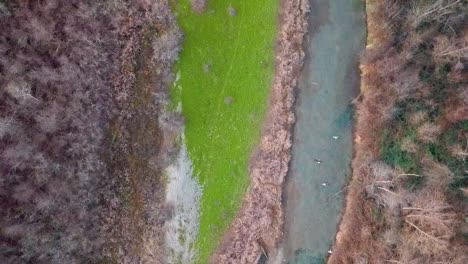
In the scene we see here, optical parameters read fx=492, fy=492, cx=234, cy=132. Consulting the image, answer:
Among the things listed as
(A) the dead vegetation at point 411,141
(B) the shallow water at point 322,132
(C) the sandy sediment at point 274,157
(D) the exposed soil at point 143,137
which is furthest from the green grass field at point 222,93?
(A) the dead vegetation at point 411,141

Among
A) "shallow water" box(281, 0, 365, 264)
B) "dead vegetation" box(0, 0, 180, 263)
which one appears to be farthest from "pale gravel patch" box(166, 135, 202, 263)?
"shallow water" box(281, 0, 365, 264)

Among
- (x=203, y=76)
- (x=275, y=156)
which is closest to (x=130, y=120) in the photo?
(x=203, y=76)

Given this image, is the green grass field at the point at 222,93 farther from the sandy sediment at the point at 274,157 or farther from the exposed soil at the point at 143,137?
the exposed soil at the point at 143,137

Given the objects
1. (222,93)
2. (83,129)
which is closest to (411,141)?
(222,93)

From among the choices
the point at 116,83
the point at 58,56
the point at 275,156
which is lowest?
the point at 275,156

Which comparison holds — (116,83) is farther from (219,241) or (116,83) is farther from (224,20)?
(219,241)

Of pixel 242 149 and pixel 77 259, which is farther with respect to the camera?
pixel 242 149

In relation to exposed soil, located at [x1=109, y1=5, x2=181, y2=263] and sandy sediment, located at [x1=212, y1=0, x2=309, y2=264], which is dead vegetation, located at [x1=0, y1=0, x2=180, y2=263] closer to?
exposed soil, located at [x1=109, y1=5, x2=181, y2=263]
